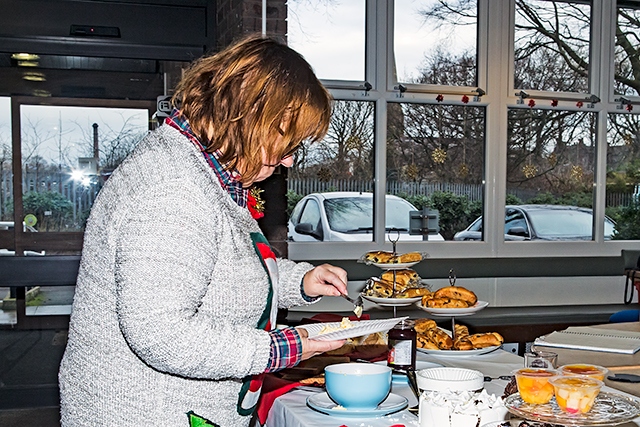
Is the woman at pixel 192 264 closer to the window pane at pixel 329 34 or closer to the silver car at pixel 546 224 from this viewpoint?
the window pane at pixel 329 34

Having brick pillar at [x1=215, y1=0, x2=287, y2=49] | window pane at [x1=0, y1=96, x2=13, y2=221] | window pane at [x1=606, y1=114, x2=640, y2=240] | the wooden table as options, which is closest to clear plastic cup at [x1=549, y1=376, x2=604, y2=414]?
the wooden table

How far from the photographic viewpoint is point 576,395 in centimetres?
110

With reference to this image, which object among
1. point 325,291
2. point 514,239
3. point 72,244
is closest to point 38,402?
point 72,244

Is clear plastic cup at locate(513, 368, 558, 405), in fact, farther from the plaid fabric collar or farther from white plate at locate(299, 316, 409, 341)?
the plaid fabric collar

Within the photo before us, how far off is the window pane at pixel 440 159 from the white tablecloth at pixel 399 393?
326 cm

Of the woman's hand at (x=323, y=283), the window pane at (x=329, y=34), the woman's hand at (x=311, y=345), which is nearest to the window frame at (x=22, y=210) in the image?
the window pane at (x=329, y=34)

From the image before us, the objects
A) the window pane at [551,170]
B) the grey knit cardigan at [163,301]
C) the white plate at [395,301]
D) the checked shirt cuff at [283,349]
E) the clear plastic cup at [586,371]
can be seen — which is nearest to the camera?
the grey knit cardigan at [163,301]

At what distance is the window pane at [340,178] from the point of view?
5160mm

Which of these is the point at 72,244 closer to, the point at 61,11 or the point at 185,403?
the point at 61,11

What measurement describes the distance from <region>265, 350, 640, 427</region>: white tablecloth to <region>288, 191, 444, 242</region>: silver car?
3.09 m

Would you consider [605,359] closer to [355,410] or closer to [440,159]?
[355,410]

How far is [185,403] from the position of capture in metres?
1.21

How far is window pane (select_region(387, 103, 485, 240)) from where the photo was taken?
5.36m

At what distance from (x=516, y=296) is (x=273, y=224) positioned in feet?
7.55
